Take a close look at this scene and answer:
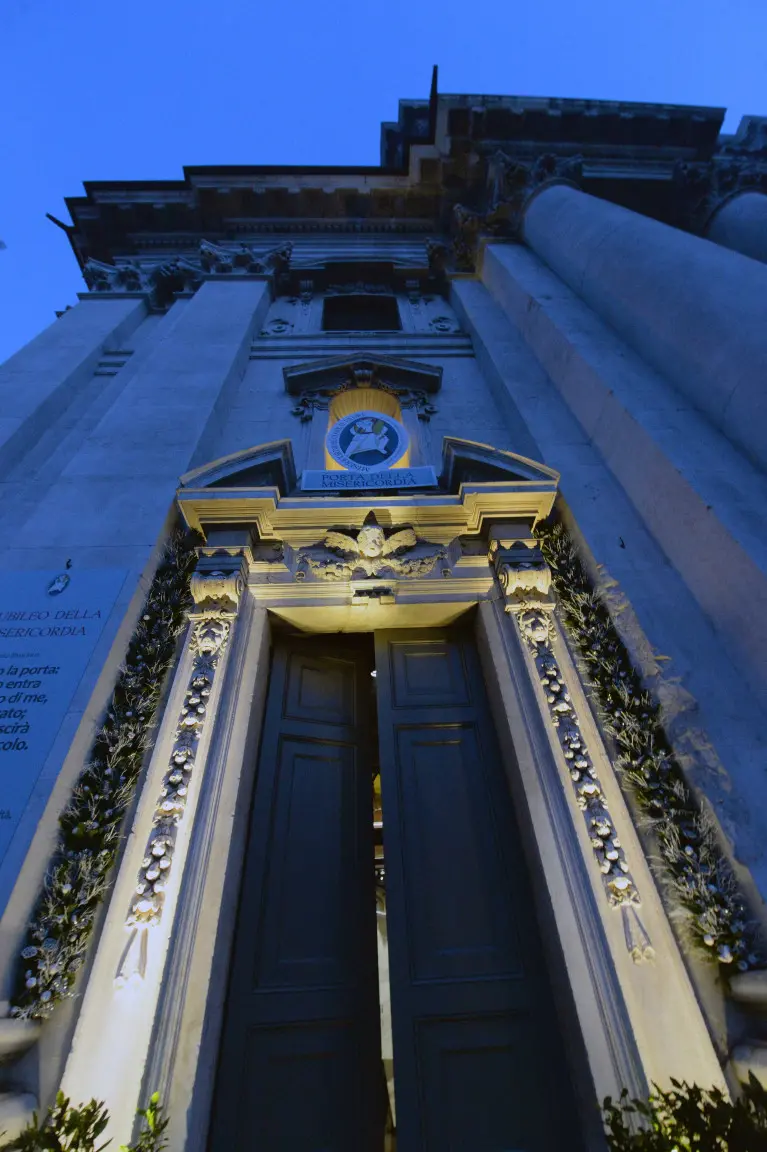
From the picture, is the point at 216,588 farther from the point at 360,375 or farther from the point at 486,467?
the point at 360,375

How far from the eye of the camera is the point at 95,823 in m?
3.61

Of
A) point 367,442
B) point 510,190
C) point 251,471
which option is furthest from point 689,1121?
point 510,190

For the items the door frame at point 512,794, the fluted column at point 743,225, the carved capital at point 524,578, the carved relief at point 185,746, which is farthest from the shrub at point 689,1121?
the fluted column at point 743,225

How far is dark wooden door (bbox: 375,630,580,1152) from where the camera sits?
3357 mm

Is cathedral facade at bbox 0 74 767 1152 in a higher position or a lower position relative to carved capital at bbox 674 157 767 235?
lower

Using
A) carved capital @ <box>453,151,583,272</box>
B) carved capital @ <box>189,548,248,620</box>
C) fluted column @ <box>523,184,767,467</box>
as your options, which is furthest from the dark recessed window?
carved capital @ <box>189,548,248,620</box>

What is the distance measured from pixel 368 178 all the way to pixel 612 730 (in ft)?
44.6

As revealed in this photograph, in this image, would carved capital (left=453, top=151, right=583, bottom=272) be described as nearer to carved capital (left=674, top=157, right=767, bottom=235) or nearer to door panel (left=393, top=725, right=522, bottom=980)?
carved capital (left=674, top=157, right=767, bottom=235)

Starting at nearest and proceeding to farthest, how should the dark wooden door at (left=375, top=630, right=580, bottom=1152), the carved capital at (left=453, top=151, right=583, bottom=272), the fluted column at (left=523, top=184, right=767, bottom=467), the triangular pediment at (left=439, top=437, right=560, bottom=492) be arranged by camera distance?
the dark wooden door at (left=375, top=630, right=580, bottom=1152)
the fluted column at (left=523, top=184, right=767, bottom=467)
the triangular pediment at (left=439, top=437, right=560, bottom=492)
the carved capital at (left=453, top=151, right=583, bottom=272)

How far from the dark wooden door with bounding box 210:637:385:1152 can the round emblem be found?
3.09 meters

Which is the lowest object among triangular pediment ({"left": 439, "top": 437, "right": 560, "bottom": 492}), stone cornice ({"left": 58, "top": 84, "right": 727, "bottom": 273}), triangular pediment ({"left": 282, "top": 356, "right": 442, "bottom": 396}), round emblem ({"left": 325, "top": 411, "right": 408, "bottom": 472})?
triangular pediment ({"left": 439, "top": 437, "right": 560, "bottom": 492})

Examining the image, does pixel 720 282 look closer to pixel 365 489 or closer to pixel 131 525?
pixel 365 489

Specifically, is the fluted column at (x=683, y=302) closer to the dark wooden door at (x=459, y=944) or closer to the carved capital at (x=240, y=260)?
the dark wooden door at (x=459, y=944)

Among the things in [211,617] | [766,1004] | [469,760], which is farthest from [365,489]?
[766,1004]
